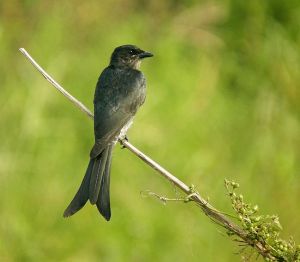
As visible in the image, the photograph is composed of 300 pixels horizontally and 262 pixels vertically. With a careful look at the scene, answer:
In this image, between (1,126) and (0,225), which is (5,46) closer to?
(1,126)

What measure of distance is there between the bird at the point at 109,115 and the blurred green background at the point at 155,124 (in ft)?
4.73

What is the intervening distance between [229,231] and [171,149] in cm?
452

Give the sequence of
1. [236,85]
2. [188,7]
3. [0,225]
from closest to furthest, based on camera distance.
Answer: [0,225] → [236,85] → [188,7]

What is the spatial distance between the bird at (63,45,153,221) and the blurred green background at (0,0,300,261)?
1.44 metres

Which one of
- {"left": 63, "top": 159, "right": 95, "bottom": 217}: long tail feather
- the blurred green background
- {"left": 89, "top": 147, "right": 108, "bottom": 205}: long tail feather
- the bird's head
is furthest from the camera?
the blurred green background

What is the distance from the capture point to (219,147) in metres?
8.93

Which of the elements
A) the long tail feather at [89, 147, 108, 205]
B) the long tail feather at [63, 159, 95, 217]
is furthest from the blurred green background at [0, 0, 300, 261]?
the long tail feather at [63, 159, 95, 217]

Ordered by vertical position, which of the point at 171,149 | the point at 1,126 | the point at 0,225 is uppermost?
the point at 171,149

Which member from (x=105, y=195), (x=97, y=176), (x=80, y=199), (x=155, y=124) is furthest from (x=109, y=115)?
(x=155, y=124)

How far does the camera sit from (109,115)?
595 cm

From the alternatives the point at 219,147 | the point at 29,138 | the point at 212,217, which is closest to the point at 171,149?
the point at 219,147

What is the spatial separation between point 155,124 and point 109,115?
2.70 metres

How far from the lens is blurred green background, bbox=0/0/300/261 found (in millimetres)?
7664

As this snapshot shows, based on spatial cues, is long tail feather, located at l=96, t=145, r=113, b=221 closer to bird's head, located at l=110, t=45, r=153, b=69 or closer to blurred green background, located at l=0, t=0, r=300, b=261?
bird's head, located at l=110, t=45, r=153, b=69
